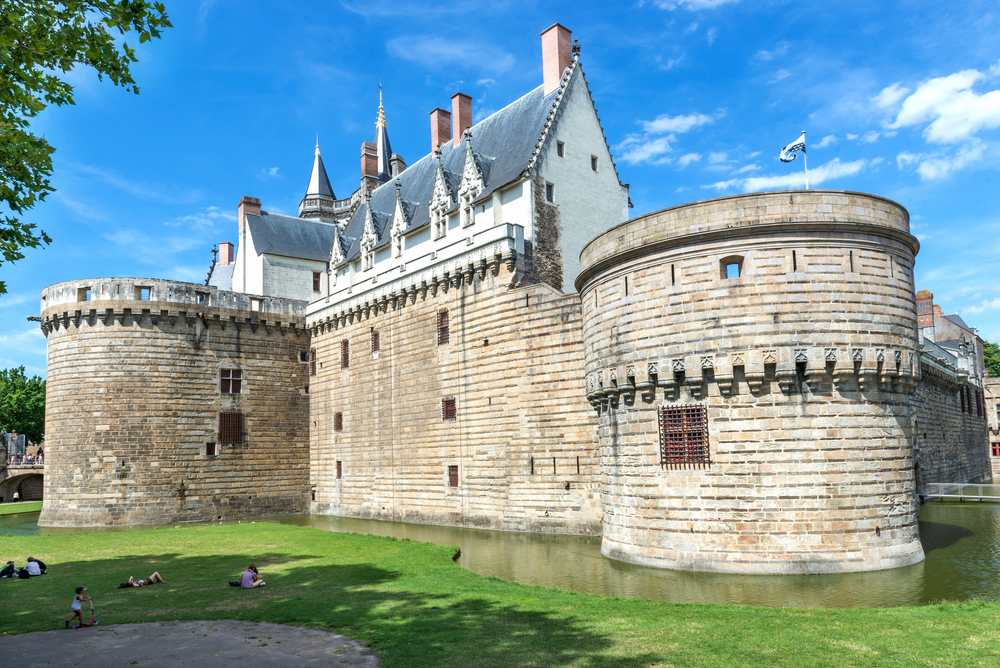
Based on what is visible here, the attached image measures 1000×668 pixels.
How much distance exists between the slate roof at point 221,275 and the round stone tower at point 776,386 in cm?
4186

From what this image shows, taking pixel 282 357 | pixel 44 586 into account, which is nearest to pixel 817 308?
pixel 44 586

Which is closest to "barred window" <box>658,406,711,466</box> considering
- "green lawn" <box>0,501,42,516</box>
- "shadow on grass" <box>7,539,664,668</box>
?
"shadow on grass" <box>7,539,664,668</box>

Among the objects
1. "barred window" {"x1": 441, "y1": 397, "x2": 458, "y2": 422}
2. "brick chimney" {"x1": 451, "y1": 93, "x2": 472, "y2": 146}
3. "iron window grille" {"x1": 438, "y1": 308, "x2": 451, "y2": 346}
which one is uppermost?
"brick chimney" {"x1": 451, "y1": 93, "x2": 472, "y2": 146}

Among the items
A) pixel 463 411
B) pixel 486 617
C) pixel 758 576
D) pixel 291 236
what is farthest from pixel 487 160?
pixel 486 617

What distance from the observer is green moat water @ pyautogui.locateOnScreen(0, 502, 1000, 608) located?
15.0 meters

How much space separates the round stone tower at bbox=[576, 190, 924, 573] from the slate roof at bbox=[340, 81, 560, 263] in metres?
13.2

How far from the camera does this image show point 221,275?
55281mm

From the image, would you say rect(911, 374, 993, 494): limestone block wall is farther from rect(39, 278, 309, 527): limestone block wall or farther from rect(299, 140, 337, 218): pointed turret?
rect(299, 140, 337, 218): pointed turret

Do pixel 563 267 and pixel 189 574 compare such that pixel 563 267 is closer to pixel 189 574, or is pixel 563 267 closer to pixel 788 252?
pixel 788 252

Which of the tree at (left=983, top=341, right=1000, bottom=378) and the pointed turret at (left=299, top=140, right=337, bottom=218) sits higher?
the pointed turret at (left=299, top=140, right=337, bottom=218)

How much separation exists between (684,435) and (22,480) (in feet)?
192

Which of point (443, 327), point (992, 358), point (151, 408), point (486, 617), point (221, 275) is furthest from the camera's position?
point (992, 358)

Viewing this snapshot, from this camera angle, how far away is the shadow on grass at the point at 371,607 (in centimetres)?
1063

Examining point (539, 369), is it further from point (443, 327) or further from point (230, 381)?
point (230, 381)
